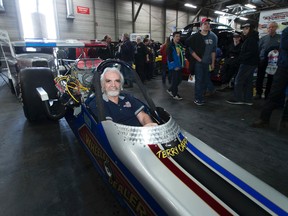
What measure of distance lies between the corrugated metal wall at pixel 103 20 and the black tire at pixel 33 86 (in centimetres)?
993

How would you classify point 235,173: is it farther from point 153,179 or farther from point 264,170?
point 264,170

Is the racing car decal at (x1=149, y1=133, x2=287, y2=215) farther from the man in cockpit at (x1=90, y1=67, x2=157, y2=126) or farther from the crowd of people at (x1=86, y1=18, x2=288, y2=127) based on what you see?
the crowd of people at (x1=86, y1=18, x2=288, y2=127)

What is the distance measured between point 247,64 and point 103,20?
12293 millimetres

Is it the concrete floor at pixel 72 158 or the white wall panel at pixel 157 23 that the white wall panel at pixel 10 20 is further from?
the white wall panel at pixel 157 23

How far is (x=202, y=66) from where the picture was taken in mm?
4426

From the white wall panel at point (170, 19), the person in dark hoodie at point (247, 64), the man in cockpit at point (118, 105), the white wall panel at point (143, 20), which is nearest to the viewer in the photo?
the man in cockpit at point (118, 105)

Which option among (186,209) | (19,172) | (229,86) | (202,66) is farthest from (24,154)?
(229,86)

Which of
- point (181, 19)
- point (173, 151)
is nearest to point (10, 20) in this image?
point (173, 151)

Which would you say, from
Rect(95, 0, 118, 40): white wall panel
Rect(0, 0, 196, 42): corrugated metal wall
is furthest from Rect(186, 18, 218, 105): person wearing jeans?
Rect(95, 0, 118, 40): white wall panel

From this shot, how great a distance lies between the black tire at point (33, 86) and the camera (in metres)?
2.94

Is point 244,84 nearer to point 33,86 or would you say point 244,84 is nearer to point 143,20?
point 33,86

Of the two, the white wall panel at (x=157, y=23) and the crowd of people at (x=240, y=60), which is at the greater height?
the white wall panel at (x=157, y=23)

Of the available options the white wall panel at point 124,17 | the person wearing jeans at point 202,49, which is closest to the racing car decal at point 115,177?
the person wearing jeans at point 202,49

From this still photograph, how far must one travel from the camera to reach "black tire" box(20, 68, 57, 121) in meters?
2.94
